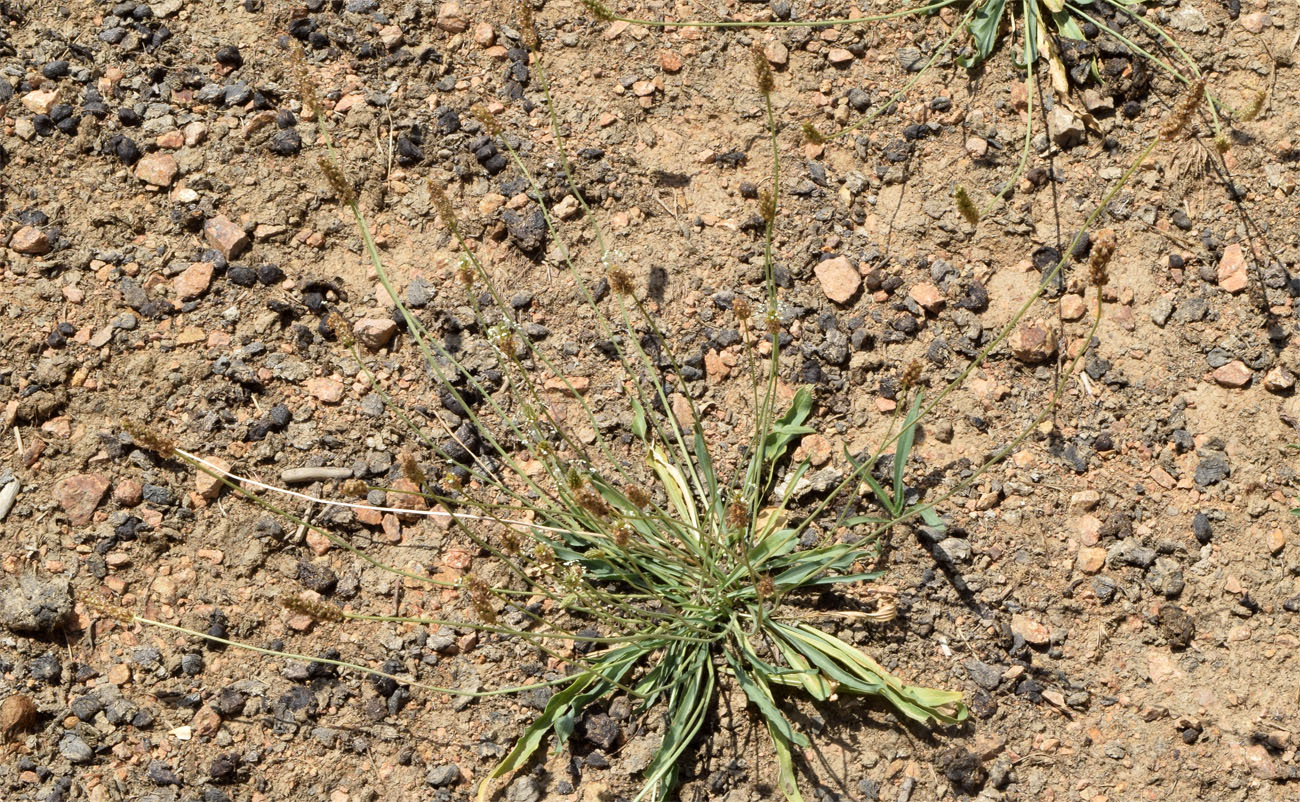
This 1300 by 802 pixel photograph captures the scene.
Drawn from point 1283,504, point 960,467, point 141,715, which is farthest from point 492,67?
point 1283,504

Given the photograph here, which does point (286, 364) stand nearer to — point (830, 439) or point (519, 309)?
point (519, 309)

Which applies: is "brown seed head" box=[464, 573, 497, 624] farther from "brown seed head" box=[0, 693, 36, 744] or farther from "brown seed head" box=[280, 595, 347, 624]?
"brown seed head" box=[0, 693, 36, 744]

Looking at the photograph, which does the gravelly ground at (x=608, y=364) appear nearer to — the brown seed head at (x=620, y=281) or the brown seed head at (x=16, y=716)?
the brown seed head at (x=16, y=716)

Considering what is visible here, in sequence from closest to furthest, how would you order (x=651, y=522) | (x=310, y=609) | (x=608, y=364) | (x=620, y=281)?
(x=310, y=609)
(x=620, y=281)
(x=651, y=522)
(x=608, y=364)

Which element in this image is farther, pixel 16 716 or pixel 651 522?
pixel 651 522

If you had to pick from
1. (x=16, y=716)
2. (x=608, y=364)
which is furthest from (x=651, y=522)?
(x=16, y=716)

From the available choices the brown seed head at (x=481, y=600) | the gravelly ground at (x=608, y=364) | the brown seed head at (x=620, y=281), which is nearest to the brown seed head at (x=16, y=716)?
the gravelly ground at (x=608, y=364)

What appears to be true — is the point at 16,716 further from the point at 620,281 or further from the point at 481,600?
the point at 620,281

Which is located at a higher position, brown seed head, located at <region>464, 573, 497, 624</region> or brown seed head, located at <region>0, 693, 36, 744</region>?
brown seed head, located at <region>464, 573, 497, 624</region>

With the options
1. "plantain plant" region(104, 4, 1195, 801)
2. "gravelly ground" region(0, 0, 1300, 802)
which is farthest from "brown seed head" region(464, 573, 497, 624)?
"gravelly ground" region(0, 0, 1300, 802)

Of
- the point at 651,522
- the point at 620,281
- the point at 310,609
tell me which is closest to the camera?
the point at 310,609
